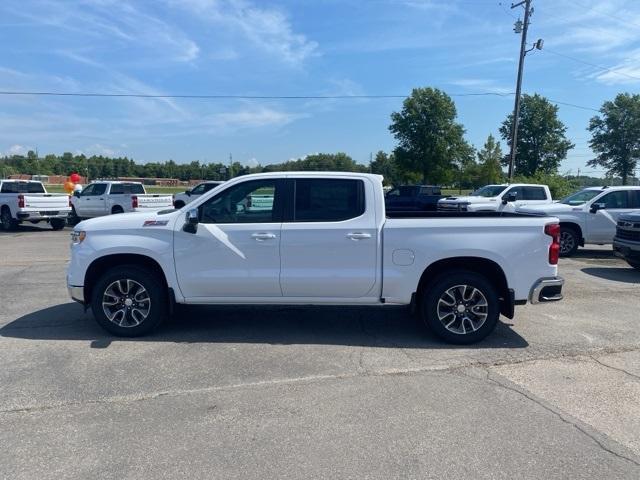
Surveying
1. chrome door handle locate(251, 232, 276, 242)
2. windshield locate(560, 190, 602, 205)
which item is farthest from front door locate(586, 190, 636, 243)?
chrome door handle locate(251, 232, 276, 242)

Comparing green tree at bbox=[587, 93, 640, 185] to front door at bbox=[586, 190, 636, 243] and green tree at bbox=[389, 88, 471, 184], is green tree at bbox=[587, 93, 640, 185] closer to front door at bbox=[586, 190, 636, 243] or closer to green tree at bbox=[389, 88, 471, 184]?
green tree at bbox=[389, 88, 471, 184]

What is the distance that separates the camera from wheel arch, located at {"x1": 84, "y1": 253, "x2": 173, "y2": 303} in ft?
19.4

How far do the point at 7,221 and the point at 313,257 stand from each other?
703 inches

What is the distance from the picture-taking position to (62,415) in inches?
160

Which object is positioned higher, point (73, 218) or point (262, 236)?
point (262, 236)

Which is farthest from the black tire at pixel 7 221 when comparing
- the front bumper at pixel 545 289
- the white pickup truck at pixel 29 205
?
the front bumper at pixel 545 289

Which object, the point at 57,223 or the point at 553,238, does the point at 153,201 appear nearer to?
the point at 57,223

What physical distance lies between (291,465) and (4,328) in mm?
4700

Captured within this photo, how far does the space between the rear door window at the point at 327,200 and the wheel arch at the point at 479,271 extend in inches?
40.8

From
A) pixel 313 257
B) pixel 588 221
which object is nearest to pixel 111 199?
pixel 588 221

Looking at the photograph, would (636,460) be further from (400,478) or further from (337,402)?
(337,402)

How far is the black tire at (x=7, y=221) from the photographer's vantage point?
63.3 ft

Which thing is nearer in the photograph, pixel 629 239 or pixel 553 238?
pixel 553 238

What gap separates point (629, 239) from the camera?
35.1 ft
